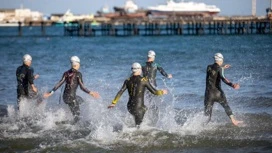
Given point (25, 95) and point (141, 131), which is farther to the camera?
point (25, 95)

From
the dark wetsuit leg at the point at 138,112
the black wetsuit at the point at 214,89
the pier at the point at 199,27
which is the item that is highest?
the black wetsuit at the point at 214,89

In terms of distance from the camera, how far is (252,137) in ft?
38.6

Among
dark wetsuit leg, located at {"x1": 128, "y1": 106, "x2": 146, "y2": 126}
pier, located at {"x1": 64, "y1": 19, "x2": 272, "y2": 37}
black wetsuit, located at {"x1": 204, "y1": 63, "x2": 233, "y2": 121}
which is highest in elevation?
black wetsuit, located at {"x1": 204, "y1": 63, "x2": 233, "y2": 121}

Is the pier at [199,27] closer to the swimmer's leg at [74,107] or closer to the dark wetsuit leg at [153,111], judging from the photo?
the dark wetsuit leg at [153,111]

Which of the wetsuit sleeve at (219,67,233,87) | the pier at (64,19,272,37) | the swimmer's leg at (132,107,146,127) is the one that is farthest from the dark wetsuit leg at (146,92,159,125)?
the pier at (64,19,272,37)

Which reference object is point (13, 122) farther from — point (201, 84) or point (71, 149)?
point (201, 84)

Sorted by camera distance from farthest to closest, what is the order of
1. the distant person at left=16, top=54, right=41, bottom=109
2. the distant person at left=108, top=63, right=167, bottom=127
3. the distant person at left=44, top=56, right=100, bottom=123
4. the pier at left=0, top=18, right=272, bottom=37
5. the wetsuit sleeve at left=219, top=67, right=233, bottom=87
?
1. the pier at left=0, top=18, right=272, bottom=37
2. the distant person at left=16, top=54, right=41, bottom=109
3. the distant person at left=44, top=56, right=100, bottom=123
4. the wetsuit sleeve at left=219, top=67, right=233, bottom=87
5. the distant person at left=108, top=63, right=167, bottom=127

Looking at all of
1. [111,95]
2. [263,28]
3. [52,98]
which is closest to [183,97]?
[111,95]

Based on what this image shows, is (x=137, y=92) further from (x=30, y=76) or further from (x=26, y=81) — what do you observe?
(x=26, y=81)

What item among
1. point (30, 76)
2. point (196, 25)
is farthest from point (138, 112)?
point (196, 25)

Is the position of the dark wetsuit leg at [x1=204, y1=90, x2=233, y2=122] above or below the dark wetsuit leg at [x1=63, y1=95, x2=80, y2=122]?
above

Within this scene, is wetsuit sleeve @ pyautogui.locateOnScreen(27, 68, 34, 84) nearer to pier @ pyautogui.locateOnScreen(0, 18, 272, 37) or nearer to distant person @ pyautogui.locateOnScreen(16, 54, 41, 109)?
distant person @ pyautogui.locateOnScreen(16, 54, 41, 109)

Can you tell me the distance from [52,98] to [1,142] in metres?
7.27

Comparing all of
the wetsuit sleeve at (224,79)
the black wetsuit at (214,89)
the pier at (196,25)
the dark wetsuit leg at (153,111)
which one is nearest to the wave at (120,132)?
the dark wetsuit leg at (153,111)
